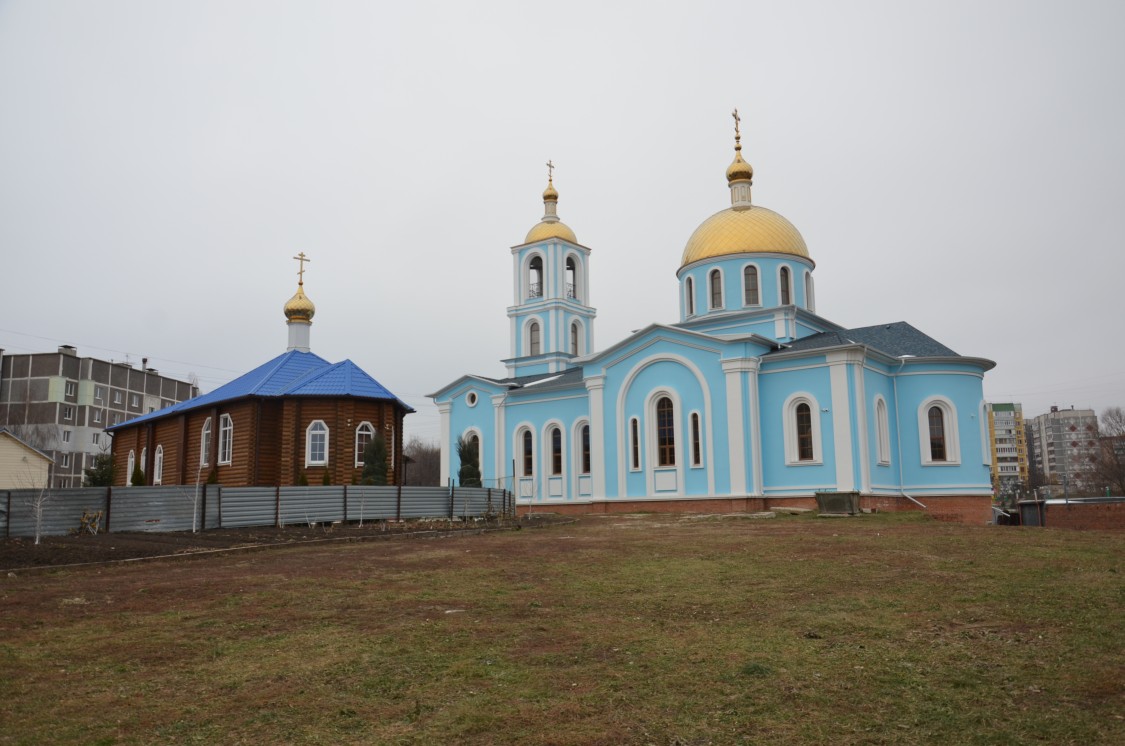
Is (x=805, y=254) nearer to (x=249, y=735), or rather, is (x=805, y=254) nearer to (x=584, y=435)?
(x=584, y=435)

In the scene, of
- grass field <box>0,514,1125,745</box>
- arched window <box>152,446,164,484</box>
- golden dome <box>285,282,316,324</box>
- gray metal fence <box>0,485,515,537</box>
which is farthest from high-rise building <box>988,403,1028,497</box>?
grass field <box>0,514,1125,745</box>

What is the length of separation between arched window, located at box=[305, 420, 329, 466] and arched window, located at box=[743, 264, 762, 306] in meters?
16.2

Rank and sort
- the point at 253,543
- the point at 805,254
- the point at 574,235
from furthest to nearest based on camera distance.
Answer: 1. the point at 574,235
2. the point at 805,254
3. the point at 253,543

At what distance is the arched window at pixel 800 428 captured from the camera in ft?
89.6

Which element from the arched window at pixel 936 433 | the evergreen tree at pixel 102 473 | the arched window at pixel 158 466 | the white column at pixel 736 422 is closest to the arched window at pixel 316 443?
the arched window at pixel 158 466

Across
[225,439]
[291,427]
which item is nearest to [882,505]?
[291,427]

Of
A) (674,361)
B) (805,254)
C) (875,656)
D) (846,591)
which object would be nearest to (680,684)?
(875,656)

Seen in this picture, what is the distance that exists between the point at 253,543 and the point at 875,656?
12.7 m

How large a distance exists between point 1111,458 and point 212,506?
225 feet

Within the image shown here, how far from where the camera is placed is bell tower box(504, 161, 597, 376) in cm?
3947

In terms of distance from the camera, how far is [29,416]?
6688 centimetres

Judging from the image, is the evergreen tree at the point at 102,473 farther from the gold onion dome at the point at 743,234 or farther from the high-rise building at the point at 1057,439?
the high-rise building at the point at 1057,439

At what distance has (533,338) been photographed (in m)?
40.4

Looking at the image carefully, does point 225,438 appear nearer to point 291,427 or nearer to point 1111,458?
point 291,427
